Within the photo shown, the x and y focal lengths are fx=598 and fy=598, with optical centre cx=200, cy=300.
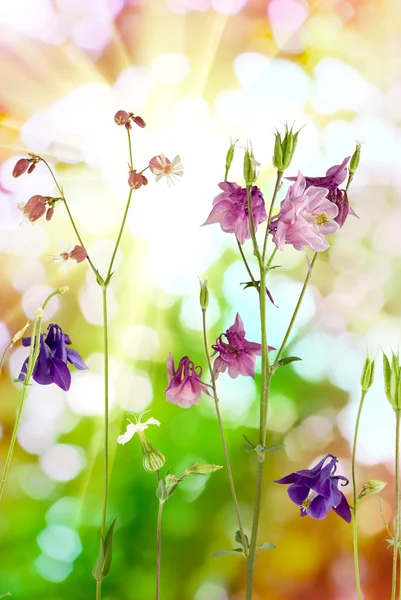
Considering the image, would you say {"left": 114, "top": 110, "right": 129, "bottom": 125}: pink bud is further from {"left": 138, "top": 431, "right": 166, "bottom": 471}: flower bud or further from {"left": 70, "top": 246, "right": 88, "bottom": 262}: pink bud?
{"left": 138, "top": 431, "right": 166, "bottom": 471}: flower bud

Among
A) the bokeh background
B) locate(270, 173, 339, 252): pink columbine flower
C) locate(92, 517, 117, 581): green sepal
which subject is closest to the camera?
locate(270, 173, 339, 252): pink columbine flower

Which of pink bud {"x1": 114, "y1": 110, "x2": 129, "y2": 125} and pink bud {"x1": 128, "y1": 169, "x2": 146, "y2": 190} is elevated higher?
pink bud {"x1": 114, "y1": 110, "x2": 129, "y2": 125}

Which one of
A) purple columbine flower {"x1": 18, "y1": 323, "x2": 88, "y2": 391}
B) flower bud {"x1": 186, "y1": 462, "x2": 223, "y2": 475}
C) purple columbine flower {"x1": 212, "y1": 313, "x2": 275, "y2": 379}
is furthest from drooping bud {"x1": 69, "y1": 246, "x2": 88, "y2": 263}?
flower bud {"x1": 186, "y1": 462, "x2": 223, "y2": 475}

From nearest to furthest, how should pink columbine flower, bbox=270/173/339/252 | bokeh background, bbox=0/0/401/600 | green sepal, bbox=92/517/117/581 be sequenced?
pink columbine flower, bbox=270/173/339/252
green sepal, bbox=92/517/117/581
bokeh background, bbox=0/0/401/600

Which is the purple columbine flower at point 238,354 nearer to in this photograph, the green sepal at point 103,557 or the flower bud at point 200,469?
the flower bud at point 200,469

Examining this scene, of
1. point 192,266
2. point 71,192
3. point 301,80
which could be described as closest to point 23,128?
point 71,192

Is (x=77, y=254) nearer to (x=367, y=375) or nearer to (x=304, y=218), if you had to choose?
(x=304, y=218)
